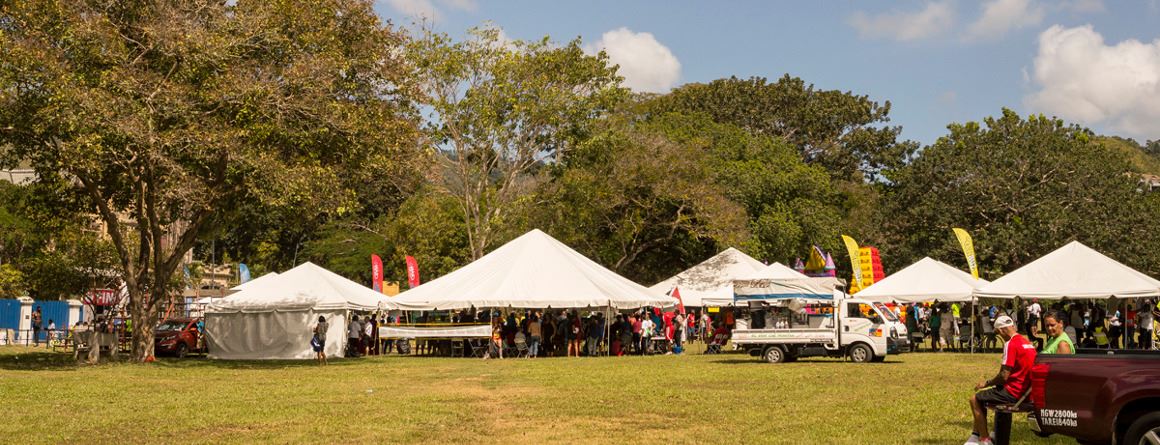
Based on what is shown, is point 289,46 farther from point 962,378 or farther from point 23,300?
point 23,300

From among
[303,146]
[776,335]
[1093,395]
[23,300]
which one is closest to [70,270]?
[23,300]

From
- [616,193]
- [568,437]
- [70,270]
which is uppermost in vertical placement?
[616,193]

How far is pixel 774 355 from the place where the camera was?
2822cm

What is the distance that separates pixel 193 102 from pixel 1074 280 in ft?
77.5

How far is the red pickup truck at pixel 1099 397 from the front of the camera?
943 centimetres

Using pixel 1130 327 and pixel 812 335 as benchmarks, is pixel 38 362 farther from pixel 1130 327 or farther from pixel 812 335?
pixel 1130 327

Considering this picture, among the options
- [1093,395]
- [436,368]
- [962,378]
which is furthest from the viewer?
[436,368]

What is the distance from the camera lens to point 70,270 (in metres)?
44.1

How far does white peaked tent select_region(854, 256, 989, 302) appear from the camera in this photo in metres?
36.0

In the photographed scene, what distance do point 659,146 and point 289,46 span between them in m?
21.9

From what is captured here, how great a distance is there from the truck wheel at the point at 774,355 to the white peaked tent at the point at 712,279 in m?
12.9

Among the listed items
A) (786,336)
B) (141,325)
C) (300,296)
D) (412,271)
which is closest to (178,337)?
(300,296)

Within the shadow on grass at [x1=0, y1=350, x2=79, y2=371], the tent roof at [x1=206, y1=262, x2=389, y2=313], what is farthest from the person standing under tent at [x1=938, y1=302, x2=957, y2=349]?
the shadow on grass at [x1=0, y1=350, x2=79, y2=371]

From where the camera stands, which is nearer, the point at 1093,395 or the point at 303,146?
the point at 1093,395
